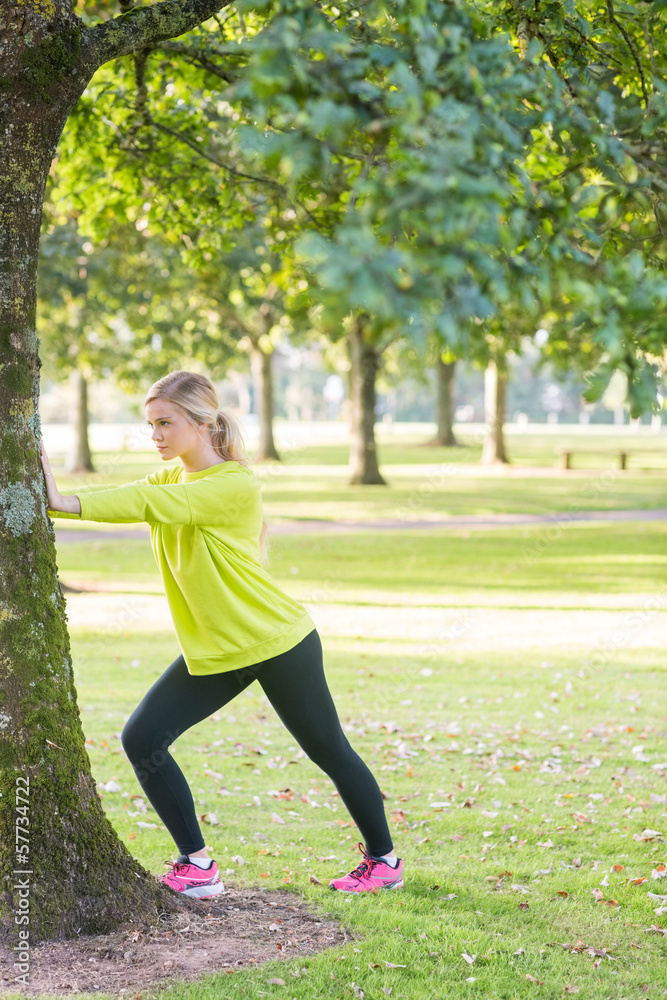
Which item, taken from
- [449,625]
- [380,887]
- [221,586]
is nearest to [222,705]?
[221,586]

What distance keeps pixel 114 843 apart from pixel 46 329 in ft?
80.4

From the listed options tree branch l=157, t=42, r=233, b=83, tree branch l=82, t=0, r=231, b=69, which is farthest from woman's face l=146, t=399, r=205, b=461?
tree branch l=157, t=42, r=233, b=83

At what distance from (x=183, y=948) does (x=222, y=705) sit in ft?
3.02

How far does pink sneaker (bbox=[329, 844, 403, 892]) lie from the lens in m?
4.33

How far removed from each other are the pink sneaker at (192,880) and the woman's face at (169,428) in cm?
178

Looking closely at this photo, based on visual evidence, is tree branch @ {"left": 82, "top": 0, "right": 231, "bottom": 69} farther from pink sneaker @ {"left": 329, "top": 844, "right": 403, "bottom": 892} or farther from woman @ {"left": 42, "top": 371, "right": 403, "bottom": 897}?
pink sneaker @ {"left": 329, "top": 844, "right": 403, "bottom": 892}

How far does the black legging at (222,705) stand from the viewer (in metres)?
3.84

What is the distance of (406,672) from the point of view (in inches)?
367

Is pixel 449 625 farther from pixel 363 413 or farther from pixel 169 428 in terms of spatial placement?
pixel 363 413

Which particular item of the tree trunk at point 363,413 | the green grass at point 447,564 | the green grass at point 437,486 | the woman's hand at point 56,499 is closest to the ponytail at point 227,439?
the woman's hand at point 56,499

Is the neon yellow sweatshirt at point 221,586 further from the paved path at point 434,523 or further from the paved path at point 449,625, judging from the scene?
the paved path at point 434,523

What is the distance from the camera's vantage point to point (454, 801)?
588 cm

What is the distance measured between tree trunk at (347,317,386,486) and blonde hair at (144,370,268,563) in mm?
20696

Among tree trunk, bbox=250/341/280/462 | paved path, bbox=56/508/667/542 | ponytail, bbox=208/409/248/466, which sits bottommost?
paved path, bbox=56/508/667/542
